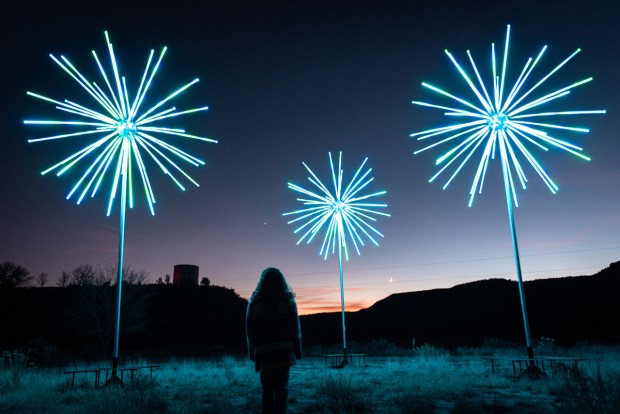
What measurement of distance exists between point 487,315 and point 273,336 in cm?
5565

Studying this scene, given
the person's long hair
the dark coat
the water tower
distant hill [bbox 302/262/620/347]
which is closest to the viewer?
the dark coat

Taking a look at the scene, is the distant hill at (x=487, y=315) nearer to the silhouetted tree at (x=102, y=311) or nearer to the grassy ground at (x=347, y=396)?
the silhouetted tree at (x=102, y=311)

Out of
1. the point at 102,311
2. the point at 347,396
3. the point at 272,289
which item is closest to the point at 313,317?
the point at 102,311

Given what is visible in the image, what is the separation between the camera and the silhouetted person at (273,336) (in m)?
5.21

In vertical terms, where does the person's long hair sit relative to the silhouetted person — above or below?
above

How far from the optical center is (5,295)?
5488 cm

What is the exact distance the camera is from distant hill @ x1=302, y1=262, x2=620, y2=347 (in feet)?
150

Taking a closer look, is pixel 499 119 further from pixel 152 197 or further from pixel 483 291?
pixel 483 291

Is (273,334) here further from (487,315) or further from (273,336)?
(487,315)

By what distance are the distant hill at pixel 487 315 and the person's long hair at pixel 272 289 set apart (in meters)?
40.3

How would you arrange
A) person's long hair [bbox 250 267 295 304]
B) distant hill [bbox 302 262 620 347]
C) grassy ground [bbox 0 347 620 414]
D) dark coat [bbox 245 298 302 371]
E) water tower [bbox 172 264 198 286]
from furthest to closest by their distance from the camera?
water tower [bbox 172 264 198 286] → distant hill [bbox 302 262 620 347] → grassy ground [bbox 0 347 620 414] → person's long hair [bbox 250 267 295 304] → dark coat [bbox 245 298 302 371]

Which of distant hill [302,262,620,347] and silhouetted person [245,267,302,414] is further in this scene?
distant hill [302,262,620,347]

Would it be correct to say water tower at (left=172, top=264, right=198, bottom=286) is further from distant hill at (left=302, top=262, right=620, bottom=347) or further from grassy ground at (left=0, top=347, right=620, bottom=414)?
grassy ground at (left=0, top=347, right=620, bottom=414)

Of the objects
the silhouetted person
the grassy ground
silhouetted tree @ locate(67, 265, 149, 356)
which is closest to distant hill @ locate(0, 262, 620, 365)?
silhouetted tree @ locate(67, 265, 149, 356)
